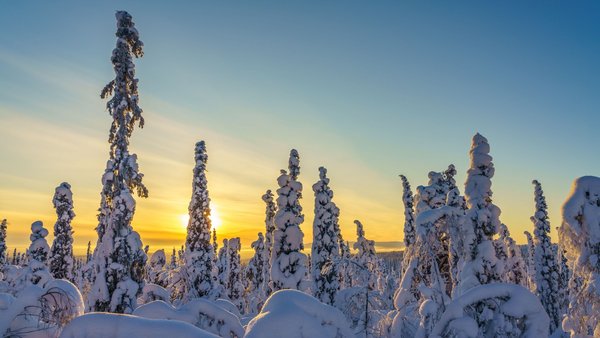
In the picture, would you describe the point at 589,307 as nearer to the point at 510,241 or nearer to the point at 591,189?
the point at 591,189

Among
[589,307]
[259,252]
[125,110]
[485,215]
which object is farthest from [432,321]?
[259,252]

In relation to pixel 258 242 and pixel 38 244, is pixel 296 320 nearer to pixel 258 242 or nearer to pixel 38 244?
pixel 38 244

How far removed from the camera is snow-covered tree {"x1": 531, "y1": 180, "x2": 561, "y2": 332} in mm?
38344

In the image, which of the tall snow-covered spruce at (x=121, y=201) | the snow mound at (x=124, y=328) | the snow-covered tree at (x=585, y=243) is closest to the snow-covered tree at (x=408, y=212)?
the tall snow-covered spruce at (x=121, y=201)

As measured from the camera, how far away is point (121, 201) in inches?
723

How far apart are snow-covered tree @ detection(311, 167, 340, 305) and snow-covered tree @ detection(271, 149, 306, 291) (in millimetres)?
5261

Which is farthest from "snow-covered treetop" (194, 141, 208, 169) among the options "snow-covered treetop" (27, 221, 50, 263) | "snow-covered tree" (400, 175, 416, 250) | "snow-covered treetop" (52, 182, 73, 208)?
"snow-covered tree" (400, 175, 416, 250)

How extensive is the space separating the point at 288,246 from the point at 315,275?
21.9ft

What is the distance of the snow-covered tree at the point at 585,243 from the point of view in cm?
877

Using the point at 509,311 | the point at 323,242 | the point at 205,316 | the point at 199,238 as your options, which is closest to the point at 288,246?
the point at 323,242

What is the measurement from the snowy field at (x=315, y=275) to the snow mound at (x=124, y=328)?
0.02 meters

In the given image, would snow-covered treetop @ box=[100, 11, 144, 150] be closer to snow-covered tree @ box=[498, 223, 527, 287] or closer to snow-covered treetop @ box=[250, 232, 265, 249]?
snow-covered tree @ box=[498, 223, 527, 287]

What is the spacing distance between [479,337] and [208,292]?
27697mm

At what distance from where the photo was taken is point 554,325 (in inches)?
1476
